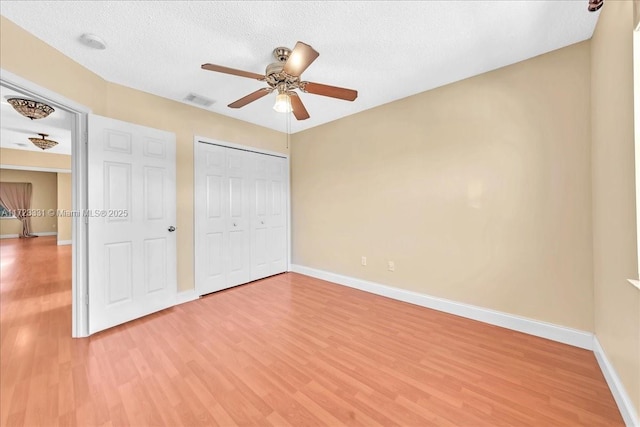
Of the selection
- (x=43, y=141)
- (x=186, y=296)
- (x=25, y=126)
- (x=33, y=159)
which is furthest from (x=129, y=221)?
(x=33, y=159)

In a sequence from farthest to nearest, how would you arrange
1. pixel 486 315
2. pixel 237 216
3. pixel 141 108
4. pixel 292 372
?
pixel 237 216, pixel 141 108, pixel 486 315, pixel 292 372

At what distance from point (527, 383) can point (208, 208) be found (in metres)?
3.53

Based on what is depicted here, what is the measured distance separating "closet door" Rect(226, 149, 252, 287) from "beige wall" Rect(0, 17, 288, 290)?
30 centimetres

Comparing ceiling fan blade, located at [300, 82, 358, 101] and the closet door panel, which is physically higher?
ceiling fan blade, located at [300, 82, 358, 101]

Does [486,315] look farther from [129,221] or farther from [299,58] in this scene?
[129,221]

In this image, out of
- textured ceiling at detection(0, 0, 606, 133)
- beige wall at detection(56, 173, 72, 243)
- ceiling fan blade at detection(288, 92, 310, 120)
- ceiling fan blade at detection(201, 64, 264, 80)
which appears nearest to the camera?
textured ceiling at detection(0, 0, 606, 133)

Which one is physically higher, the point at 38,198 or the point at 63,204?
the point at 38,198

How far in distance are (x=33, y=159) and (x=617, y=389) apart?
34.7ft

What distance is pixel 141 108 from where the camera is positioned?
2.75 meters

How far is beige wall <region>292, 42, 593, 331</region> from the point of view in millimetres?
2041

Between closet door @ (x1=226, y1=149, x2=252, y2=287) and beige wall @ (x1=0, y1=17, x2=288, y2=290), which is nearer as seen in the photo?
beige wall @ (x1=0, y1=17, x2=288, y2=290)

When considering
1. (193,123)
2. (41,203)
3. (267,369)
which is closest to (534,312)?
(267,369)

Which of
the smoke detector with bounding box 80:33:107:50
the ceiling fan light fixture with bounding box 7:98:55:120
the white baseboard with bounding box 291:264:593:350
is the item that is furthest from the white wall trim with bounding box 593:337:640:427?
the ceiling fan light fixture with bounding box 7:98:55:120

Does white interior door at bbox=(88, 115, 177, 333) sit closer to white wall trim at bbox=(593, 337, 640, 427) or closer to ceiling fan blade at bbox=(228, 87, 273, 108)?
ceiling fan blade at bbox=(228, 87, 273, 108)
